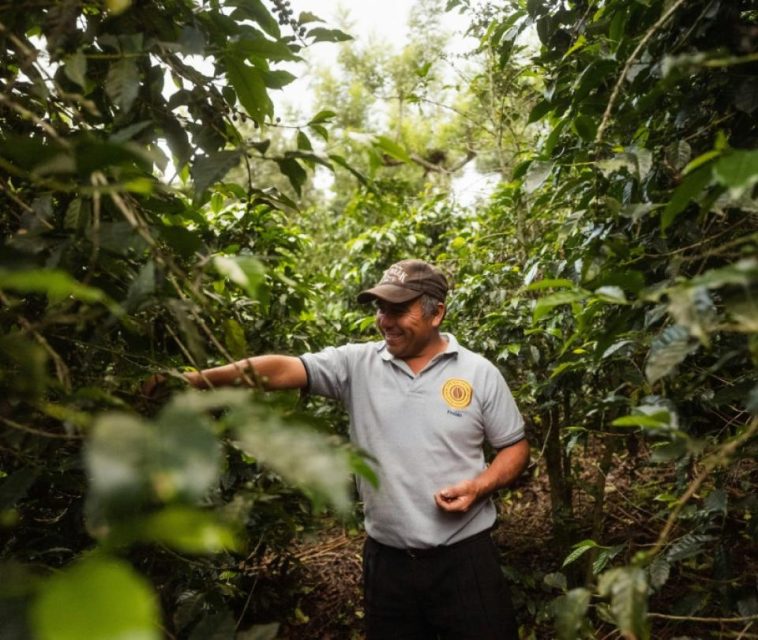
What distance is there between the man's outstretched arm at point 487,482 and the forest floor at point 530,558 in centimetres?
96

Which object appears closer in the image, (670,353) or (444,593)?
(670,353)

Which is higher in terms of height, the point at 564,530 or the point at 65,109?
the point at 65,109

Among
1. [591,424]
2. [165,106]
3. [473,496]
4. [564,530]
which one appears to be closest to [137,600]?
[165,106]

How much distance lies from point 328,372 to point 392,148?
1.34 meters

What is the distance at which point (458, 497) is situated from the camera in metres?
1.87

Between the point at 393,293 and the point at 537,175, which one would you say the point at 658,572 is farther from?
the point at 393,293

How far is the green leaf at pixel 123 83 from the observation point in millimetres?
935

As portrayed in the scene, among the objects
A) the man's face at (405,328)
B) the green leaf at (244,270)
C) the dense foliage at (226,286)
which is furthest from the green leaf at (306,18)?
the man's face at (405,328)

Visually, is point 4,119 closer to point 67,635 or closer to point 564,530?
point 67,635

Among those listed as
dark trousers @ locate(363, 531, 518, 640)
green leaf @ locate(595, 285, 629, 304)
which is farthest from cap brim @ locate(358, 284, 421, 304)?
green leaf @ locate(595, 285, 629, 304)

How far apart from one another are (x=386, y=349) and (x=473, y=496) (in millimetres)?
670

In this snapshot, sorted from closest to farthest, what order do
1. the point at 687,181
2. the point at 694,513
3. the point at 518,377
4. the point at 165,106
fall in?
Answer: the point at 687,181, the point at 165,106, the point at 694,513, the point at 518,377

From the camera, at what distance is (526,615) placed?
2.95 meters

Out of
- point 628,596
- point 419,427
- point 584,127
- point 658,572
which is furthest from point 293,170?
point 658,572
